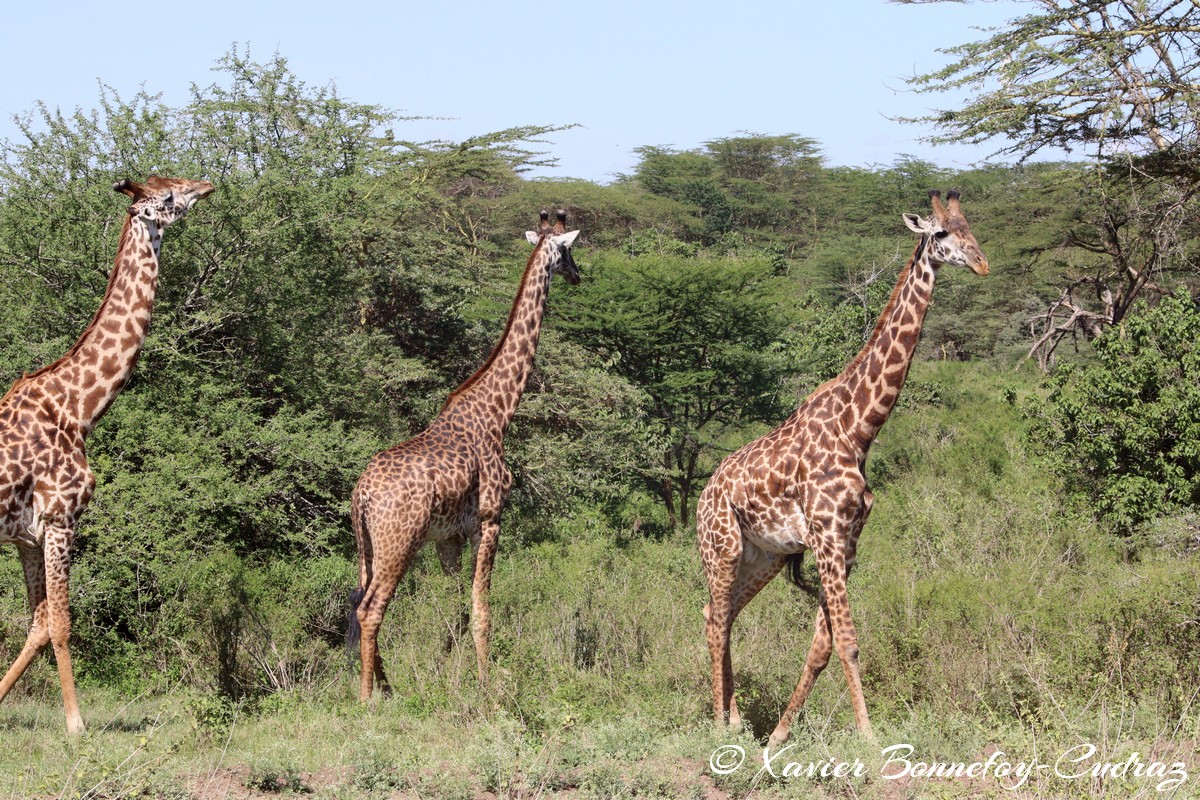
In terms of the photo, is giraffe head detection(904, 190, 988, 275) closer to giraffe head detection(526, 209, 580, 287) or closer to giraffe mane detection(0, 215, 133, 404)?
giraffe head detection(526, 209, 580, 287)

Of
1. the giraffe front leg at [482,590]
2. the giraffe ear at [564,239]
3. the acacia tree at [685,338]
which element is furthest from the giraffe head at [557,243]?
the acacia tree at [685,338]

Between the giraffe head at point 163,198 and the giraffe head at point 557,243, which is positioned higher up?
the giraffe head at point 163,198

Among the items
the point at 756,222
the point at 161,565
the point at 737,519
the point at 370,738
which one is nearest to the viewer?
the point at 370,738

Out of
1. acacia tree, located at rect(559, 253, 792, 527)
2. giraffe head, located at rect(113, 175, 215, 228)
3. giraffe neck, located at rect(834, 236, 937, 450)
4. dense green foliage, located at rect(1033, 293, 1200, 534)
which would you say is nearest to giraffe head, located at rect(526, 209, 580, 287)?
giraffe head, located at rect(113, 175, 215, 228)

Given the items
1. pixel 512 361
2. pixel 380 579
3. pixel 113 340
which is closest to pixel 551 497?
pixel 512 361

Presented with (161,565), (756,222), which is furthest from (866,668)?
(756,222)

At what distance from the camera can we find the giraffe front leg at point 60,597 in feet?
21.0

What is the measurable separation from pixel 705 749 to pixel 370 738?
5.41 feet

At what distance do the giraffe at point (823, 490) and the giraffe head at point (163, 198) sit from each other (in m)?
3.35

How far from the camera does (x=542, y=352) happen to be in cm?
1504

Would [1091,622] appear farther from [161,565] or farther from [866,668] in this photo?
[161,565]

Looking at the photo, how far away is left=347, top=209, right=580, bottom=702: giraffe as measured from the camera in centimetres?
734

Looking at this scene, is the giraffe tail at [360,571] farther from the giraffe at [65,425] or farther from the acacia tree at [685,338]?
the acacia tree at [685,338]

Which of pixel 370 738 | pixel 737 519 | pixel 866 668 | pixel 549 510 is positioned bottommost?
pixel 549 510
